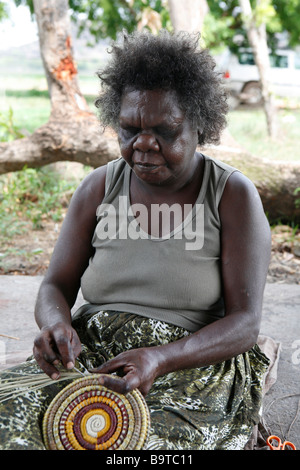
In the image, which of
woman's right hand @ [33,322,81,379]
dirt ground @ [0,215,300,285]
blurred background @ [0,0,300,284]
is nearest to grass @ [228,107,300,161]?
blurred background @ [0,0,300,284]

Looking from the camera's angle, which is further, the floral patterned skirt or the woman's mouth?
the woman's mouth

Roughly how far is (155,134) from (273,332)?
1790mm

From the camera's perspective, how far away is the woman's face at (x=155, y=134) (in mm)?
1820

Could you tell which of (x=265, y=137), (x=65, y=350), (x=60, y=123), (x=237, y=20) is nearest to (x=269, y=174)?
(x=60, y=123)

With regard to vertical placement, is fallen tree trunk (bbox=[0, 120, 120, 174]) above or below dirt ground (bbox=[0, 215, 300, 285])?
above

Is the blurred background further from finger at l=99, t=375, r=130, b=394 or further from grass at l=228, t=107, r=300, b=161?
finger at l=99, t=375, r=130, b=394

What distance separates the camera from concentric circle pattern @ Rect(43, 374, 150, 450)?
1582 mm

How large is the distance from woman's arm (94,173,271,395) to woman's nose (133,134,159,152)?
0.33 meters

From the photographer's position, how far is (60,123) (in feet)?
16.8

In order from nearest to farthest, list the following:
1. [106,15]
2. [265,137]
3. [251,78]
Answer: [265,137] → [106,15] → [251,78]

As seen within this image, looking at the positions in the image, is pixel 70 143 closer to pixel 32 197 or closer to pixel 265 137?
pixel 32 197

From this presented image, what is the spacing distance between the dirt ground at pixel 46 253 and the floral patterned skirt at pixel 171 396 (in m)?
2.44

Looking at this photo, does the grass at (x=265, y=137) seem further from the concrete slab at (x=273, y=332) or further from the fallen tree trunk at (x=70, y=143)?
the concrete slab at (x=273, y=332)

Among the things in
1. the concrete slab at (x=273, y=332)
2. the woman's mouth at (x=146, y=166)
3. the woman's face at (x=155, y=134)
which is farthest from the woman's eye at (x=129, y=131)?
the concrete slab at (x=273, y=332)
